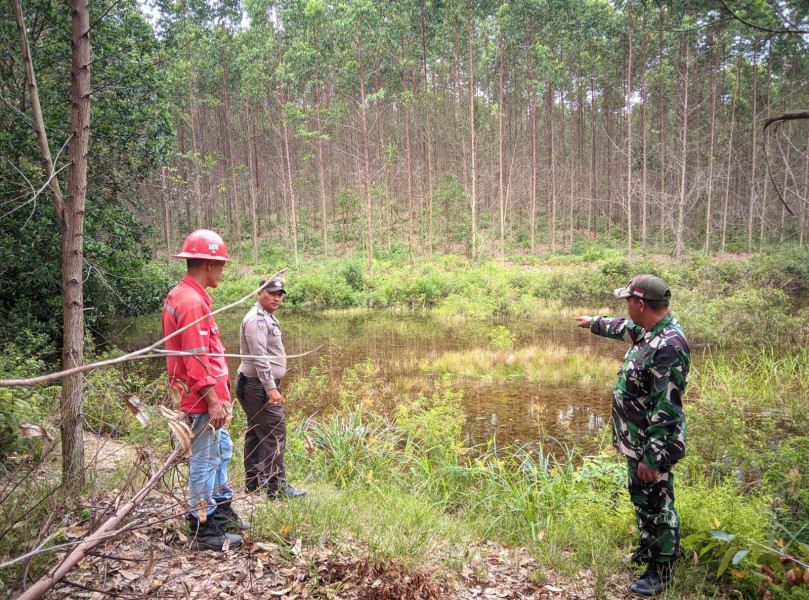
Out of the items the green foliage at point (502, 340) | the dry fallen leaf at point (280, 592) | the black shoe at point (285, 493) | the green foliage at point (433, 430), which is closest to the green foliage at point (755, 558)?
the dry fallen leaf at point (280, 592)

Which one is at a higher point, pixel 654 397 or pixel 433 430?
pixel 654 397

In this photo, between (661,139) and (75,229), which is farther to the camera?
(661,139)

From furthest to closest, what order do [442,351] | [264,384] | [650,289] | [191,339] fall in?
[442,351] < [264,384] < [650,289] < [191,339]

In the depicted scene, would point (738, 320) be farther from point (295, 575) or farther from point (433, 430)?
point (295, 575)

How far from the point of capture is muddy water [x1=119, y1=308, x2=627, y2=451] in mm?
7586

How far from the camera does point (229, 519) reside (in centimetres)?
331

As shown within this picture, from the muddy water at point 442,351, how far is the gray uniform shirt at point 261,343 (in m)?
1.13

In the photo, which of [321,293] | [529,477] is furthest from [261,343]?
[321,293]

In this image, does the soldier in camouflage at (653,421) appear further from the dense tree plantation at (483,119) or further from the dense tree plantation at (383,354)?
the dense tree plantation at (483,119)

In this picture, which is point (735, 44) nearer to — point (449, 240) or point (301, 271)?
point (449, 240)

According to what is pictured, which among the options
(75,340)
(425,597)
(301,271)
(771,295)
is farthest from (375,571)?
(301,271)

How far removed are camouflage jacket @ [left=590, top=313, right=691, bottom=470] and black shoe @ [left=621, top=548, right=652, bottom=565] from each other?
26.0 inches

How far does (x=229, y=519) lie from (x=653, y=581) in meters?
2.81

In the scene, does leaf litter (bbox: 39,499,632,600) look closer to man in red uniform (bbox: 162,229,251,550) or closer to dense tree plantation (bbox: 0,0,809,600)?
dense tree plantation (bbox: 0,0,809,600)
